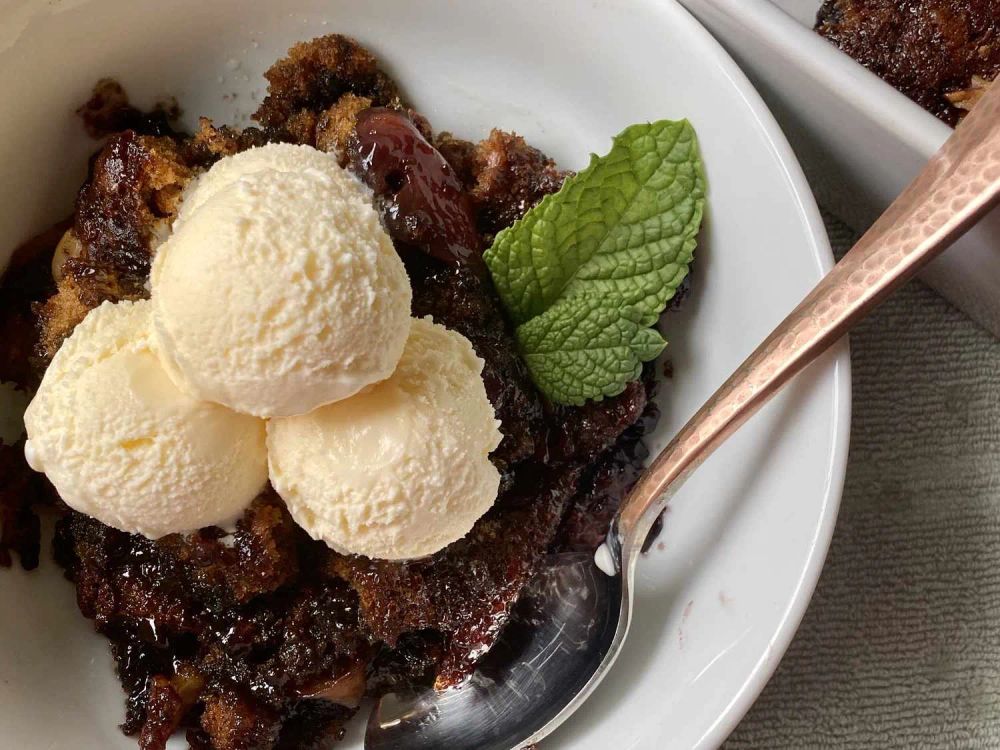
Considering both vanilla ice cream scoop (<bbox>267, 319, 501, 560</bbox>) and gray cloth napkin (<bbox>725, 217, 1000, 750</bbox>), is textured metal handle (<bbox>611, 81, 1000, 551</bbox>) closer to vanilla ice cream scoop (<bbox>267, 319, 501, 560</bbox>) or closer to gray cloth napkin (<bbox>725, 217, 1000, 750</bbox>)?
vanilla ice cream scoop (<bbox>267, 319, 501, 560</bbox>)

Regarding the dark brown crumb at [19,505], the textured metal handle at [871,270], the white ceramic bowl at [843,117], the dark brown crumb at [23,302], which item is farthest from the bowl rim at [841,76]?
the dark brown crumb at [19,505]

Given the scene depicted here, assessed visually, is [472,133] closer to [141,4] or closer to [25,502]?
[141,4]

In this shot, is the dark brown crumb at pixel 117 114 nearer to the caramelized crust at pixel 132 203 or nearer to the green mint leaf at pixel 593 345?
the caramelized crust at pixel 132 203

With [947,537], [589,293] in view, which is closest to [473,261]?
[589,293]

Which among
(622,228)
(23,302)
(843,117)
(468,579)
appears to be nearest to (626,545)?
(468,579)

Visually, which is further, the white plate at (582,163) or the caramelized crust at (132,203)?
the caramelized crust at (132,203)

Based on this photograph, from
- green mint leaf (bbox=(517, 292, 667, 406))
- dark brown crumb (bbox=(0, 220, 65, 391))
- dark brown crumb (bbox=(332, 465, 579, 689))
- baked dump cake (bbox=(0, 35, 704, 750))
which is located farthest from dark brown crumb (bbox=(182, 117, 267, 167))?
dark brown crumb (bbox=(332, 465, 579, 689))

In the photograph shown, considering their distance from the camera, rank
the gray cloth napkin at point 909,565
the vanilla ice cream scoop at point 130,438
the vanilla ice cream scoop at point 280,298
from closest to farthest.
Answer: the vanilla ice cream scoop at point 280,298 → the vanilla ice cream scoop at point 130,438 → the gray cloth napkin at point 909,565
